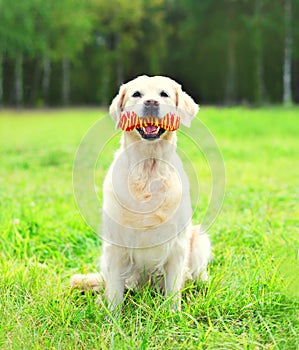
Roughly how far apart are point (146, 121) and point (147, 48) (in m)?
25.8

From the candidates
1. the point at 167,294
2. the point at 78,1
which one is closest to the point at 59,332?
the point at 167,294

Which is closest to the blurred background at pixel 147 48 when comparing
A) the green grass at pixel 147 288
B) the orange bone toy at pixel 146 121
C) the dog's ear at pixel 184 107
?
the green grass at pixel 147 288

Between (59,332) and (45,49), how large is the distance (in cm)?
2208

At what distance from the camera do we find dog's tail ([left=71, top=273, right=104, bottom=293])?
2797 mm

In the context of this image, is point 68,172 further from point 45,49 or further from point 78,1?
point 78,1

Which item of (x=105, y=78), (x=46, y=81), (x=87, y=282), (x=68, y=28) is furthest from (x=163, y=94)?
(x=105, y=78)

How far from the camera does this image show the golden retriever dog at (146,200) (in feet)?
8.48

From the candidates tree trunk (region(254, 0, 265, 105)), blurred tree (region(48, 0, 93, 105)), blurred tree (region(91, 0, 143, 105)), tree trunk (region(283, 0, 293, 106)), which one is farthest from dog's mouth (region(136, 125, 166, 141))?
blurred tree (region(91, 0, 143, 105))

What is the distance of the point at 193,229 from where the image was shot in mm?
3102

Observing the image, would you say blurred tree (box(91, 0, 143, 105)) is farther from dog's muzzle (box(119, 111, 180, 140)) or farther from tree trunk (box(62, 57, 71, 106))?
dog's muzzle (box(119, 111, 180, 140))

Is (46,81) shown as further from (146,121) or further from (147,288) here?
(147,288)

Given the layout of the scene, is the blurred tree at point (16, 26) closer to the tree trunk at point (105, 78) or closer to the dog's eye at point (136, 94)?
the tree trunk at point (105, 78)

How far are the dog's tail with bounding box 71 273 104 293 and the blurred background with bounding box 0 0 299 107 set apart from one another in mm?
19512

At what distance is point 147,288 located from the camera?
2.59 metres
